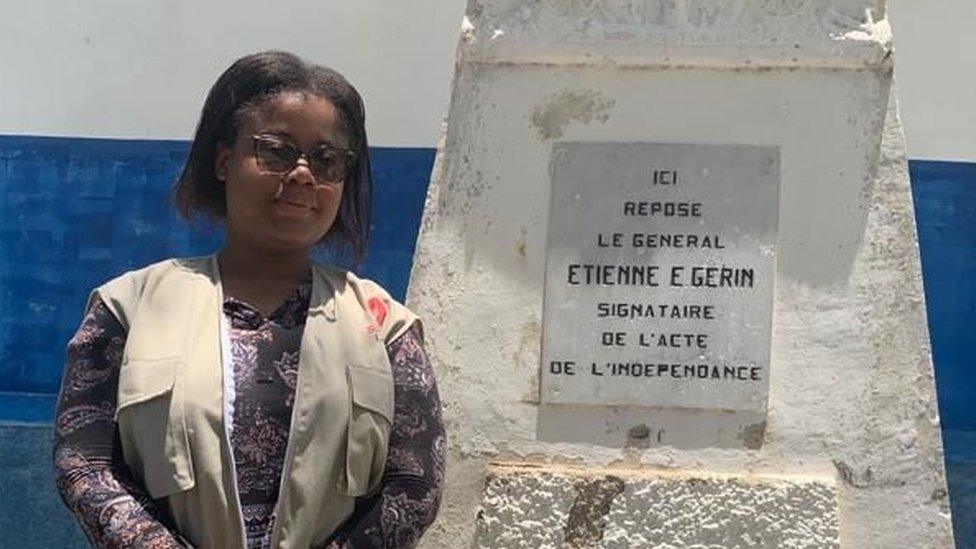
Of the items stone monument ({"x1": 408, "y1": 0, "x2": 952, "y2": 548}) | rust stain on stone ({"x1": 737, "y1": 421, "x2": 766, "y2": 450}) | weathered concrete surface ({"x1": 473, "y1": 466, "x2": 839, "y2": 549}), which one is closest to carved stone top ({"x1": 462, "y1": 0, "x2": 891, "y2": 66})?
stone monument ({"x1": 408, "y1": 0, "x2": 952, "y2": 548})

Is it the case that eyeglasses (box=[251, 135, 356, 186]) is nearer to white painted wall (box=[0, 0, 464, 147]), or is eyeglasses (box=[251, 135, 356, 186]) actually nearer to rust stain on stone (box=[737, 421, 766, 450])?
rust stain on stone (box=[737, 421, 766, 450])

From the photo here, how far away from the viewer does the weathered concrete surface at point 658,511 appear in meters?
2.89

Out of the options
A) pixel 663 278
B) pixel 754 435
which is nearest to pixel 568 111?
pixel 663 278

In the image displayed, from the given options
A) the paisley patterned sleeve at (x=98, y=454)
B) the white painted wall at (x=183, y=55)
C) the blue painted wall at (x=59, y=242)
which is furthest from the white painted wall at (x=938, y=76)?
the paisley patterned sleeve at (x=98, y=454)

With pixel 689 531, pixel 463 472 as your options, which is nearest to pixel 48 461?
pixel 463 472

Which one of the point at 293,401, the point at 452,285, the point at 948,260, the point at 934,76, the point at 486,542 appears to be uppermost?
the point at 934,76

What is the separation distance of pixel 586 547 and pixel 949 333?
92.0 inches

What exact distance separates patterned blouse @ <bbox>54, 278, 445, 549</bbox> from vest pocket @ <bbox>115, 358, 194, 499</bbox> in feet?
0.14

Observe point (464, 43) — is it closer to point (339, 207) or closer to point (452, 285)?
point (452, 285)

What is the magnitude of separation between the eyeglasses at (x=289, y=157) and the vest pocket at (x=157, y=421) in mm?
330

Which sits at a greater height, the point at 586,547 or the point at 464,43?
the point at 464,43

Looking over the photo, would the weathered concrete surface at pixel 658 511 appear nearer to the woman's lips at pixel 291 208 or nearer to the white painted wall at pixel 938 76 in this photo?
the woman's lips at pixel 291 208

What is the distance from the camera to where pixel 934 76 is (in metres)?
4.78

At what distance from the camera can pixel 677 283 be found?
2.97 meters
